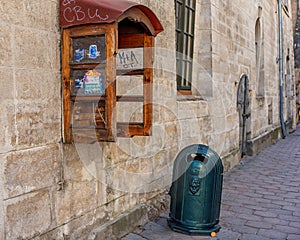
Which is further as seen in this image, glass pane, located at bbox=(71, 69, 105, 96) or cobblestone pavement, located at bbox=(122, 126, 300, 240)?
cobblestone pavement, located at bbox=(122, 126, 300, 240)

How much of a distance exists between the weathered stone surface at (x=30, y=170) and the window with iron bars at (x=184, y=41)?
3.22 metres

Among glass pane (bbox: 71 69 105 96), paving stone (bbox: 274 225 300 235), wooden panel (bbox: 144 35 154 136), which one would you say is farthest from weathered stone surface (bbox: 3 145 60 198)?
paving stone (bbox: 274 225 300 235)

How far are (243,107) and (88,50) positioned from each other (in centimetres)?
628

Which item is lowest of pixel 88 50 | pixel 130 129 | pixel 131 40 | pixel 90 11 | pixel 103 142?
pixel 103 142

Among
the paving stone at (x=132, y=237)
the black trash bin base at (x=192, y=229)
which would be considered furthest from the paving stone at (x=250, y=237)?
the paving stone at (x=132, y=237)

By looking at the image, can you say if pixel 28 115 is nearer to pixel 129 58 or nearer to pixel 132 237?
pixel 129 58

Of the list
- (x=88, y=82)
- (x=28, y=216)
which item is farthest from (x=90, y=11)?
(x=28, y=216)

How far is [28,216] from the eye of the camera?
276 cm

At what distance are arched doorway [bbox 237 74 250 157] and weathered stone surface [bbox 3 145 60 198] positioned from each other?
19.5 feet

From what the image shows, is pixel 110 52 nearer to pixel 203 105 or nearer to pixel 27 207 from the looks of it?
pixel 27 207

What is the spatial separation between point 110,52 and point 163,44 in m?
2.00

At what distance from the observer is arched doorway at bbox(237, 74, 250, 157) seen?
8.42 m

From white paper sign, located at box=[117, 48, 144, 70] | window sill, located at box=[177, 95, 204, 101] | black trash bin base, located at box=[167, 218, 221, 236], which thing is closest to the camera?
white paper sign, located at box=[117, 48, 144, 70]

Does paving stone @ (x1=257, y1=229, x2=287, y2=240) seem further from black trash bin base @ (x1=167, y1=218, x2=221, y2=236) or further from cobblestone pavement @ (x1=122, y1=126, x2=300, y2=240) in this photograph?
black trash bin base @ (x1=167, y1=218, x2=221, y2=236)
